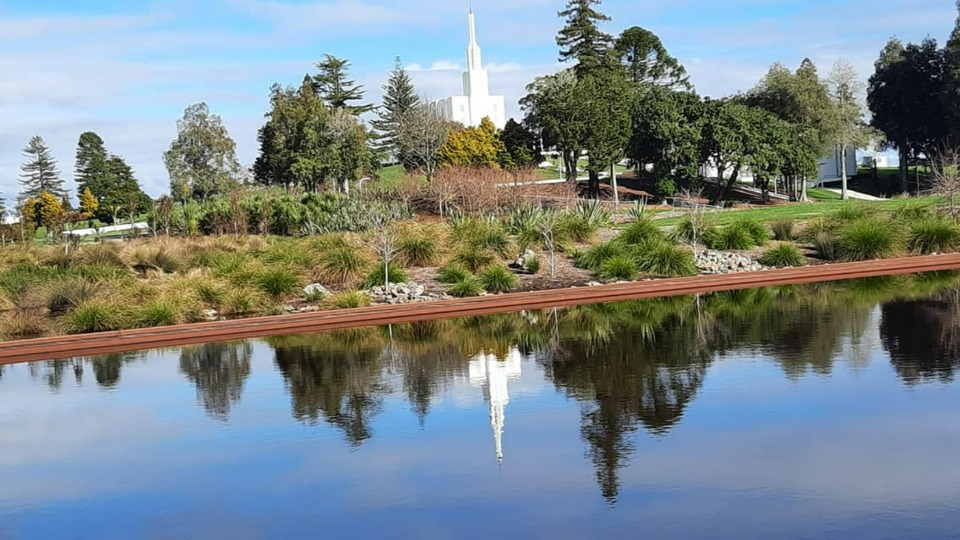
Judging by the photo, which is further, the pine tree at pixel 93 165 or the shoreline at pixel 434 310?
the pine tree at pixel 93 165

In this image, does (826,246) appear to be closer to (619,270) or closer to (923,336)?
(619,270)

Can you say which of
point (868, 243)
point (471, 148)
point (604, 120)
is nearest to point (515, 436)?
point (868, 243)

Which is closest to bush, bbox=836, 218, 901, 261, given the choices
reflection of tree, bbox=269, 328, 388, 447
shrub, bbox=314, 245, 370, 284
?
shrub, bbox=314, 245, 370, 284

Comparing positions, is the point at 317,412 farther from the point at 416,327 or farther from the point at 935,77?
the point at 935,77

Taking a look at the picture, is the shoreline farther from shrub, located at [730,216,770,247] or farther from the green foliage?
shrub, located at [730,216,770,247]

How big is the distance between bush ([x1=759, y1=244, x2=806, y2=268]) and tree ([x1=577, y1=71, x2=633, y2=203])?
24.1m

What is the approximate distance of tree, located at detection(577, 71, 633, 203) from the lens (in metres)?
41.3

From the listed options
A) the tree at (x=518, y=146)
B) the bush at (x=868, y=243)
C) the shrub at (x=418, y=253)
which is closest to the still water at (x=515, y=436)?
the bush at (x=868, y=243)

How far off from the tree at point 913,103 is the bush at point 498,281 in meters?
42.6

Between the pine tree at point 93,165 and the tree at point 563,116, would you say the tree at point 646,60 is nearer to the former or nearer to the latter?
the tree at point 563,116

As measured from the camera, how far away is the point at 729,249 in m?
18.0

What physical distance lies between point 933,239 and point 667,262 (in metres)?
5.17

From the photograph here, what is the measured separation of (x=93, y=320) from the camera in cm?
1345

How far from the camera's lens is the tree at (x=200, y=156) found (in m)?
51.8
